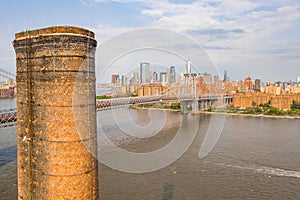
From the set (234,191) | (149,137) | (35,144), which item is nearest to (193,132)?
(149,137)

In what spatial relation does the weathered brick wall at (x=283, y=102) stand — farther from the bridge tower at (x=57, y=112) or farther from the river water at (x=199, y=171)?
the bridge tower at (x=57, y=112)

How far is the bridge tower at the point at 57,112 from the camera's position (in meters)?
2.11

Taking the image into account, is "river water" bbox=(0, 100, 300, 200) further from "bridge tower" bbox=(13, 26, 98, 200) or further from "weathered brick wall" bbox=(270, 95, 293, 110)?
"weathered brick wall" bbox=(270, 95, 293, 110)

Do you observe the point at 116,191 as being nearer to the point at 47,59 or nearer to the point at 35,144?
the point at 35,144

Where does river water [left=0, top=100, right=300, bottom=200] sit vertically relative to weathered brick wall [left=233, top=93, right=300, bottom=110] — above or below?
below

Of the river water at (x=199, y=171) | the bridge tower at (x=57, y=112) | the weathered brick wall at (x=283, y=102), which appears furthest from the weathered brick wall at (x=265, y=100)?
the bridge tower at (x=57, y=112)

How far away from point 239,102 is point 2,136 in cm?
2019

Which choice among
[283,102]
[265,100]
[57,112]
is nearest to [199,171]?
[57,112]

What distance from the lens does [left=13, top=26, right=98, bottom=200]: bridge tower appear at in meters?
2.11

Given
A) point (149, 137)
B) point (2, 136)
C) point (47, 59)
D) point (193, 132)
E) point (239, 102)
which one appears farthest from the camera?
point (239, 102)

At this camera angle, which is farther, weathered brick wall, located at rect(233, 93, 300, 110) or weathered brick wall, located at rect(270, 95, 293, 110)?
weathered brick wall, located at rect(233, 93, 300, 110)

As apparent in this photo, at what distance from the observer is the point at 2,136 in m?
9.81

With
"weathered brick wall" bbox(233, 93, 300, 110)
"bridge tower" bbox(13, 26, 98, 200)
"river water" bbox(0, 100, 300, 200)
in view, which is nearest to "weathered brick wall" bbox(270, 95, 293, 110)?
"weathered brick wall" bbox(233, 93, 300, 110)

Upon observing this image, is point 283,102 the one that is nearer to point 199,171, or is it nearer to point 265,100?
point 265,100
